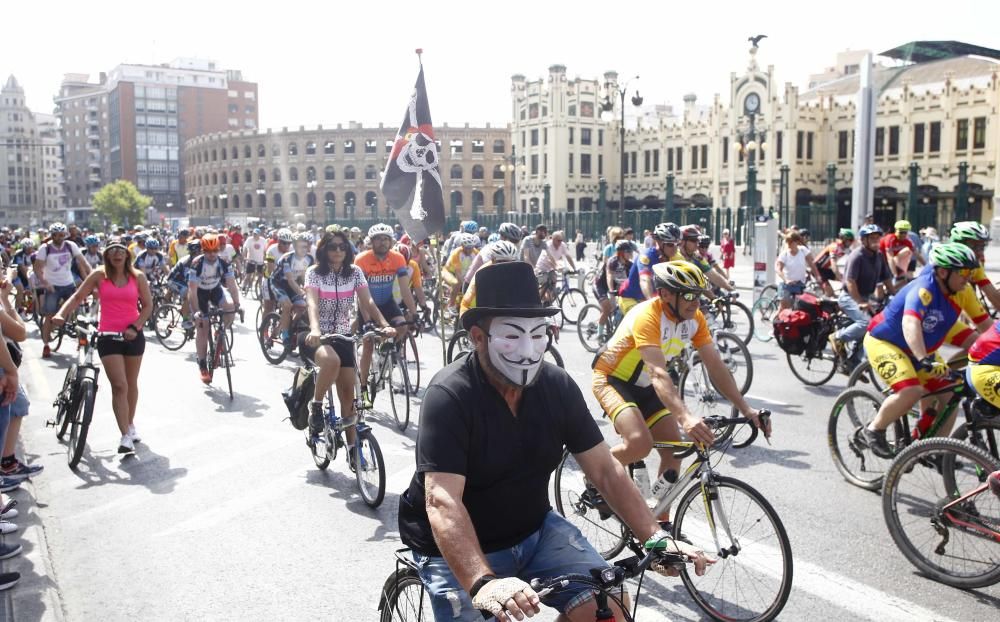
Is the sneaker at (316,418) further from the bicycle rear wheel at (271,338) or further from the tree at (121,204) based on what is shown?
the tree at (121,204)

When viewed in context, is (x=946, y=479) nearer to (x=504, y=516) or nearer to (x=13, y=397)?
(x=504, y=516)

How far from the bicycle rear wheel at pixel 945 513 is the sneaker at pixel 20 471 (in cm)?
614

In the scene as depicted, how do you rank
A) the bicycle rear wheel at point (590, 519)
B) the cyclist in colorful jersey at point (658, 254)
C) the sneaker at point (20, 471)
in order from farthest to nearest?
the cyclist in colorful jersey at point (658, 254) < the sneaker at point (20, 471) < the bicycle rear wheel at point (590, 519)

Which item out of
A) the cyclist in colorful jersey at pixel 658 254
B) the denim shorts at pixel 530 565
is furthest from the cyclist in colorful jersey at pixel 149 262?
the denim shorts at pixel 530 565

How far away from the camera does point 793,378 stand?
11430 mm

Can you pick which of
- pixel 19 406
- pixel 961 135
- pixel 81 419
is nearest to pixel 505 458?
pixel 19 406

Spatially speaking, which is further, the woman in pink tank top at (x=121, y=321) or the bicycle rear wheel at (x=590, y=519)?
the woman in pink tank top at (x=121, y=321)

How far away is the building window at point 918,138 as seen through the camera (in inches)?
2302

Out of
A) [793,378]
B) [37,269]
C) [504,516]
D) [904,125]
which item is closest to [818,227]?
[904,125]

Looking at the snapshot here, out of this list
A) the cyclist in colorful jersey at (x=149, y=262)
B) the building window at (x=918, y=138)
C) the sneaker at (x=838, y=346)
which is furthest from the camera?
the building window at (x=918, y=138)

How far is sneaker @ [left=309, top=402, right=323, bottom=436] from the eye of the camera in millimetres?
7098

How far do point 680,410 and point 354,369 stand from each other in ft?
10.3

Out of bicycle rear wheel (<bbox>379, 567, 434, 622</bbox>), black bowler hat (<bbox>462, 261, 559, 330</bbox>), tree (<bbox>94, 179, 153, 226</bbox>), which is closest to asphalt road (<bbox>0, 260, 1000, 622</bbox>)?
bicycle rear wheel (<bbox>379, 567, 434, 622</bbox>)

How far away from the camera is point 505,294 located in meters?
3.14
